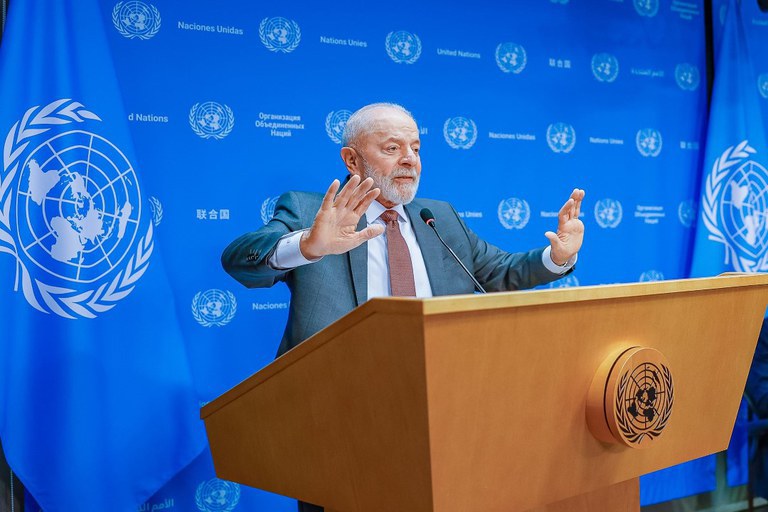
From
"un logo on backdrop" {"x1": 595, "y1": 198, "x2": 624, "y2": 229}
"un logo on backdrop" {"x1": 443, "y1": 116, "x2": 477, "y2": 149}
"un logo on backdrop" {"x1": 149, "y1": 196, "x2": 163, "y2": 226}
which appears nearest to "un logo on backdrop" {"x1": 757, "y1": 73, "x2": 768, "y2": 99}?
"un logo on backdrop" {"x1": 595, "y1": 198, "x2": 624, "y2": 229}

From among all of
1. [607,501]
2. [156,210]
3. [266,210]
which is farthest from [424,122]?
[607,501]

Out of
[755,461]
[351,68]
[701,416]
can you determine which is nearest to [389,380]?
[701,416]

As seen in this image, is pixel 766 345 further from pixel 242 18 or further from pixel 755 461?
pixel 242 18

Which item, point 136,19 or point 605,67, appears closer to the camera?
point 136,19

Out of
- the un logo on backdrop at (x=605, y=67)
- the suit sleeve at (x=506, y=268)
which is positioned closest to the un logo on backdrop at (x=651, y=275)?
the un logo on backdrop at (x=605, y=67)

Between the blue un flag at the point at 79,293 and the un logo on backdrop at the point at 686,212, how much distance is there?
3045 mm

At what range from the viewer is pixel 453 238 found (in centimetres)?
287

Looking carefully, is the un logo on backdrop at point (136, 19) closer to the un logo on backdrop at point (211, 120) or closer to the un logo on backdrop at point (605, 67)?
the un logo on backdrop at point (211, 120)

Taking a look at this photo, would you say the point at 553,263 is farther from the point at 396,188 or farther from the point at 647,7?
the point at 647,7

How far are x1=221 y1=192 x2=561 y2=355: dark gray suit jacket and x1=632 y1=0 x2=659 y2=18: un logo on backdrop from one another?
7.71 ft

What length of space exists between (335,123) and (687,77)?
237cm

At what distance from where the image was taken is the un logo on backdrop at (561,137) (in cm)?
411

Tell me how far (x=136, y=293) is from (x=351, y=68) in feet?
4.76

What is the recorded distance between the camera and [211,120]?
10.7ft
